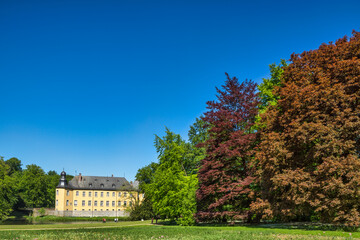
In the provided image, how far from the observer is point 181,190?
30.2 metres

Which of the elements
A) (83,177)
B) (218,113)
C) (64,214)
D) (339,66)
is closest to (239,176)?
(218,113)

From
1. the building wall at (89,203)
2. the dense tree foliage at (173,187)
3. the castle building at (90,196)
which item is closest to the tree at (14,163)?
the castle building at (90,196)

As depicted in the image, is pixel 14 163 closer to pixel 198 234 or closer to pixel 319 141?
pixel 198 234

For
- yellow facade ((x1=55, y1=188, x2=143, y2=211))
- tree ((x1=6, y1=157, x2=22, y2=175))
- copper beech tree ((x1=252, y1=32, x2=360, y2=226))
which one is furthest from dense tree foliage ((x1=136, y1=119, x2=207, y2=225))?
tree ((x1=6, y1=157, x2=22, y2=175))

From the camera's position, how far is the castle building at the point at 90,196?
83.1 meters

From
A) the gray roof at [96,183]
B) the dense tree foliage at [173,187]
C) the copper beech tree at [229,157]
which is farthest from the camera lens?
the gray roof at [96,183]

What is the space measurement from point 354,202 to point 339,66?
29.0ft

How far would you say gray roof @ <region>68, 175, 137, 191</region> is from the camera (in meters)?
89.5

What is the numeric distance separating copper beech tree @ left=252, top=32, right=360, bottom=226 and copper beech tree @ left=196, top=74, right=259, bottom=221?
3488 millimetres

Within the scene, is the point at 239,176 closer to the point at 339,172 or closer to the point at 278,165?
the point at 278,165

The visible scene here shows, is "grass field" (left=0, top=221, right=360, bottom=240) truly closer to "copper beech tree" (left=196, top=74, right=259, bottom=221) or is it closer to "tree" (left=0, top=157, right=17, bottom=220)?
"copper beech tree" (left=196, top=74, right=259, bottom=221)

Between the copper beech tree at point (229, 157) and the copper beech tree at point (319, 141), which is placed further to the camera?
the copper beech tree at point (229, 157)

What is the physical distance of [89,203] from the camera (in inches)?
3519

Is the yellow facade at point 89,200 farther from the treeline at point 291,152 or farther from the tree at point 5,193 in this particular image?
the treeline at point 291,152
